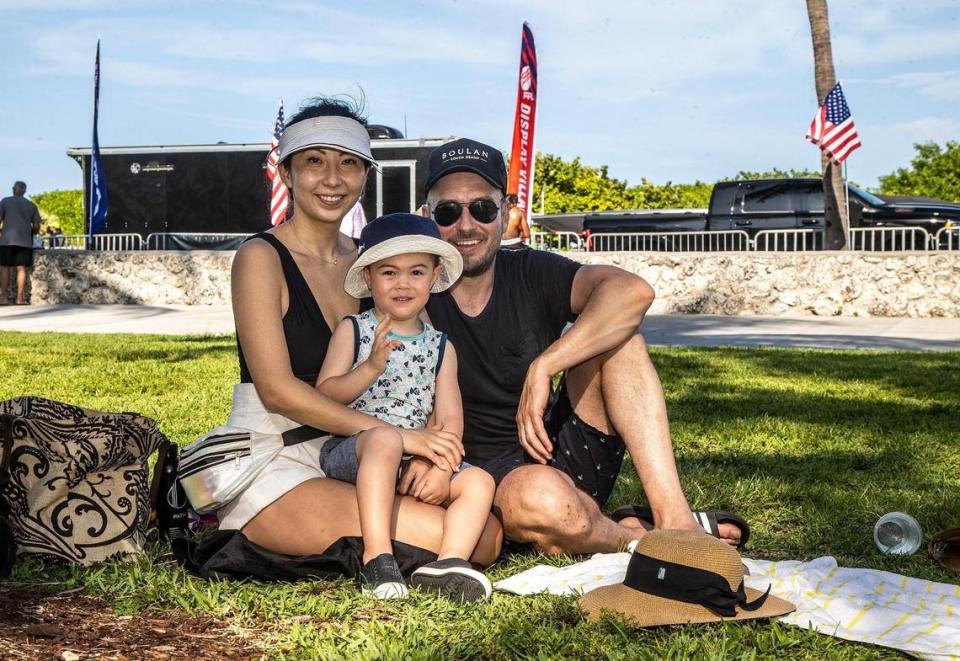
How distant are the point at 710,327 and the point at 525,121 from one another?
19.0 ft

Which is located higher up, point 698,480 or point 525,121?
point 525,121

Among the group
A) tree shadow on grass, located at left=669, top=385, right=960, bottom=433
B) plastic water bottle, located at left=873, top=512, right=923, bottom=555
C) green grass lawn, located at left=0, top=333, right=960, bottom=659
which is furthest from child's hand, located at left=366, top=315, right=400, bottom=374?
tree shadow on grass, located at left=669, top=385, right=960, bottom=433

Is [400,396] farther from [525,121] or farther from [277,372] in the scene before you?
[525,121]

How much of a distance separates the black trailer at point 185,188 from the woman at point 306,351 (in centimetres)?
1793

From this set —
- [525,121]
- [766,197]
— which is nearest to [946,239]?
[766,197]

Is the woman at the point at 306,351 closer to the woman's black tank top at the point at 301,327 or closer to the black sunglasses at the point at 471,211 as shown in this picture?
the woman's black tank top at the point at 301,327

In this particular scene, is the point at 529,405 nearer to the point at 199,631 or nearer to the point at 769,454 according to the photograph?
the point at 199,631

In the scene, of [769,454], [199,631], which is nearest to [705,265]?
[769,454]

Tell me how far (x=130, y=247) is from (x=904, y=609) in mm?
21760

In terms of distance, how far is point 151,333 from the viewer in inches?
500

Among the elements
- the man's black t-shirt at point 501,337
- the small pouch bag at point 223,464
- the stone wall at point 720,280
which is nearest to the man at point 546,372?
the man's black t-shirt at point 501,337

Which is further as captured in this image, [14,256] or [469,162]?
[14,256]

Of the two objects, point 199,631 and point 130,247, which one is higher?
point 130,247

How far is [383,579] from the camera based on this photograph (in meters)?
3.21
